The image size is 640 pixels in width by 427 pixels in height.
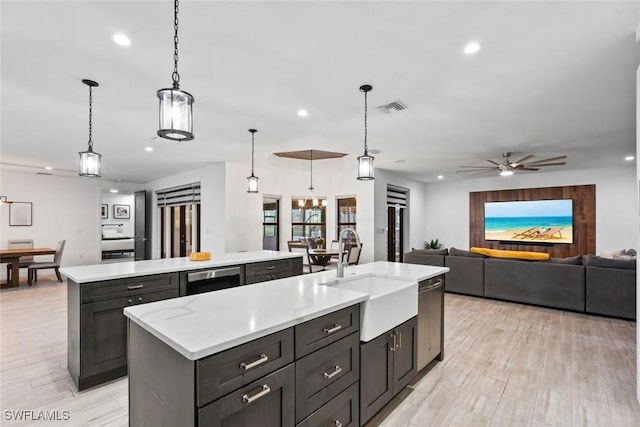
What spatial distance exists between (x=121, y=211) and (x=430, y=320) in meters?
12.8

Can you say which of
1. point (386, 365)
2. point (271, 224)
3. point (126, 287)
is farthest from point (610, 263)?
point (271, 224)

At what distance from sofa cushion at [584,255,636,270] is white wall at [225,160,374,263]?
375 centimetres

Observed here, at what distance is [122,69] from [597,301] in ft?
20.4

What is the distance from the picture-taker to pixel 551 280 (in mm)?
4680

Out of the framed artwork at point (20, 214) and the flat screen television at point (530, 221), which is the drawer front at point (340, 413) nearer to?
the flat screen television at point (530, 221)

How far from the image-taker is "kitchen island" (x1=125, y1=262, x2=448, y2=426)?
1201 millimetres

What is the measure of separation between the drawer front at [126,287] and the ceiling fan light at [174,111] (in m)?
1.52

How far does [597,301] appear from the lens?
14.3 feet

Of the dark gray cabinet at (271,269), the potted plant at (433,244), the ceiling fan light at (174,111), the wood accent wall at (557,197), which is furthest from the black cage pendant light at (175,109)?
the wood accent wall at (557,197)

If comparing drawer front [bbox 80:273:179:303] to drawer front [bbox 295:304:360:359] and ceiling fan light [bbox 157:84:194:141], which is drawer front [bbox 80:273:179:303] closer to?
ceiling fan light [bbox 157:84:194:141]

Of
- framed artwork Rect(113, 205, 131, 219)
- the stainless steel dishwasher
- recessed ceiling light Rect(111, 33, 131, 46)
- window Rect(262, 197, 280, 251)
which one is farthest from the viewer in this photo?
framed artwork Rect(113, 205, 131, 219)

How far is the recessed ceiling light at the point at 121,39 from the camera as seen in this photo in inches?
82.1

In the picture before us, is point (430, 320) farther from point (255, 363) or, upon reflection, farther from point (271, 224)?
point (271, 224)

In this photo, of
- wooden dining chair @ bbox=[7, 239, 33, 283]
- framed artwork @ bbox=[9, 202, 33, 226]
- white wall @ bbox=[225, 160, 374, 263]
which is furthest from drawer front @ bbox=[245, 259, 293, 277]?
framed artwork @ bbox=[9, 202, 33, 226]
